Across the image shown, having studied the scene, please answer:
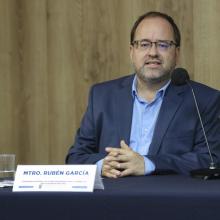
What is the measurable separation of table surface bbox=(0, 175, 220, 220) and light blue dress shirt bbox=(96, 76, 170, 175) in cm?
92

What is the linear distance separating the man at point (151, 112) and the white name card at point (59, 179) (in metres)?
0.68

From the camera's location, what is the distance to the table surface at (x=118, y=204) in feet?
6.06

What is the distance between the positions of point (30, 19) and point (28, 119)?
0.65 m

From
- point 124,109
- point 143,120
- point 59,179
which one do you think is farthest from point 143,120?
point 59,179

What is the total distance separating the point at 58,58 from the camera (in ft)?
13.6

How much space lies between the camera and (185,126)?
2857mm

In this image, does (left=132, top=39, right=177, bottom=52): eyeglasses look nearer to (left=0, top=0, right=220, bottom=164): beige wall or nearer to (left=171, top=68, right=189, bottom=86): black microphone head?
(left=171, top=68, right=189, bottom=86): black microphone head

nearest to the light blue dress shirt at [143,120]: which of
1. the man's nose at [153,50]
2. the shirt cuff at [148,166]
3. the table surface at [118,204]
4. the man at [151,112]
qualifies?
the man at [151,112]

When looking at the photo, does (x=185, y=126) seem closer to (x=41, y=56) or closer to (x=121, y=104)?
(x=121, y=104)

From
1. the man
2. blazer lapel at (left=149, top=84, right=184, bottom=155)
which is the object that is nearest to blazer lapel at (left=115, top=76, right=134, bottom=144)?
the man

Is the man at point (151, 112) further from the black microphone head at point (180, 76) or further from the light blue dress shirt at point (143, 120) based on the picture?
the black microphone head at point (180, 76)

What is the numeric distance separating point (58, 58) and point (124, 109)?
125 cm

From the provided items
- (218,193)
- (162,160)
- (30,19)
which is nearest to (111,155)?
(162,160)

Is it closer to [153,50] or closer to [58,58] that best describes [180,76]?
[153,50]
